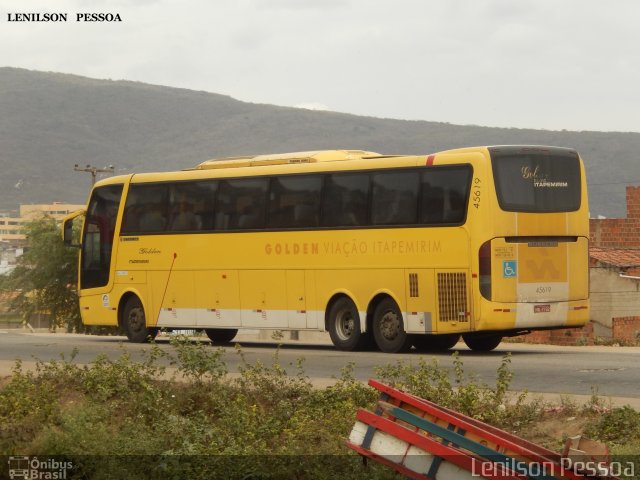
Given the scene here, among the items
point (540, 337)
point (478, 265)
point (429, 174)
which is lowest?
point (540, 337)

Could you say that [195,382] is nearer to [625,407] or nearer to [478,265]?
[625,407]

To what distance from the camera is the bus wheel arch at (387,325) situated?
78.1 ft

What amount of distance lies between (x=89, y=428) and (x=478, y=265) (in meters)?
10.3

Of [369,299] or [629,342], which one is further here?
[629,342]

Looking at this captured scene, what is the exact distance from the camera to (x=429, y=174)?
76.9 feet

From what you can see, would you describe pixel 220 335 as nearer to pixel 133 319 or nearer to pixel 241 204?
pixel 133 319

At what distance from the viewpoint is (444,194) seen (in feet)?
75.9

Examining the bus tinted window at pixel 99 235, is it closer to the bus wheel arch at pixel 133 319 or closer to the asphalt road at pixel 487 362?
the bus wheel arch at pixel 133 319

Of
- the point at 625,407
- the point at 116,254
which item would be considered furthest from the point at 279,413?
the point at 116,254

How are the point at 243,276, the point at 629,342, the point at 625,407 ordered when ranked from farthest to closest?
the point at 629,342 → the point at 243,276 → the point at 625,407

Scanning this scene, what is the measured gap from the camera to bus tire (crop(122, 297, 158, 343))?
2881 centimetres

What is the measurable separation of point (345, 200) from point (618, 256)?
48.8 feet

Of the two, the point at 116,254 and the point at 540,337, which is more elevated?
the point at 116,254

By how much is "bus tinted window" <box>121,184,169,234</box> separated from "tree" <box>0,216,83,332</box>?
28272 millimetres
